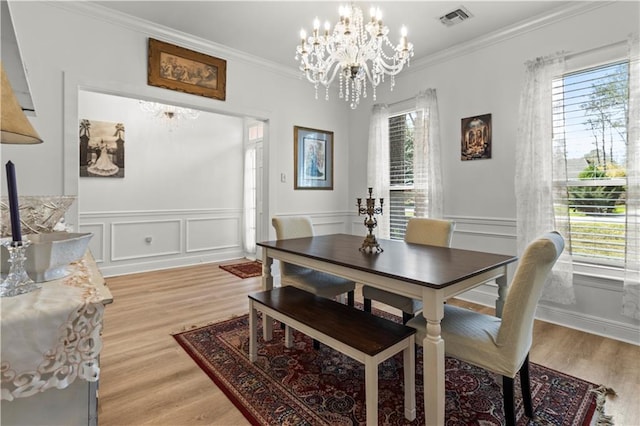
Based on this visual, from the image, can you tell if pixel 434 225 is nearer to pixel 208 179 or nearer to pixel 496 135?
pixel 496 135

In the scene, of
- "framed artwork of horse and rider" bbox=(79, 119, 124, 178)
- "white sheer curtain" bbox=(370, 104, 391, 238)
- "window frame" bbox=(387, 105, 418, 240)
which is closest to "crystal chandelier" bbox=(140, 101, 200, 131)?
"framed artwork of horse and rider" bbox=(79, 119, 124, 178)

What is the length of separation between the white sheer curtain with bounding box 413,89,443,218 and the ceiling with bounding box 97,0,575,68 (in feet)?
2.06

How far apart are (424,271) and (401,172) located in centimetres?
274

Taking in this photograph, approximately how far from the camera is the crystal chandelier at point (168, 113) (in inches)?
174

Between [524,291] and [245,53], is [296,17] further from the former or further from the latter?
[524,291]

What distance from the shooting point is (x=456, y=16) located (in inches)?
114

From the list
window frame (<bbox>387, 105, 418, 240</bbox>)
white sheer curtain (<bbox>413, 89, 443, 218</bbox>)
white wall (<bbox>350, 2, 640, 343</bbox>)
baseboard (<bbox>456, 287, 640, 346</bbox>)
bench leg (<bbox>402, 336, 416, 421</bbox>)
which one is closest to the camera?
bench leg (<bbox>402, 336, 416, 421</bbox>)

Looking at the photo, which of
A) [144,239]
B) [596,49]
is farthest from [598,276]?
[144,239]

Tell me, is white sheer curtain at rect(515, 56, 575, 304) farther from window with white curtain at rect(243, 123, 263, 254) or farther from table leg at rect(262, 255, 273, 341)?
window with white curtain at rect(243, 123, 263, 254)

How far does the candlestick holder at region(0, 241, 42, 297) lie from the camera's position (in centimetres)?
72

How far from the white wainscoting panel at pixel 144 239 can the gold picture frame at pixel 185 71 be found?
2316mm

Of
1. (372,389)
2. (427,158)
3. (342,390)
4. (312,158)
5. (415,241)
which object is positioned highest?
(312,158)

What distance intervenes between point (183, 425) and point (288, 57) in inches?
147

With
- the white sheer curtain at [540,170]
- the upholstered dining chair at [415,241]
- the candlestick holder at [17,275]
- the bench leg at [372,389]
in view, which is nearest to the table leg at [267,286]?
the upholstered dining chair at [415,241]
